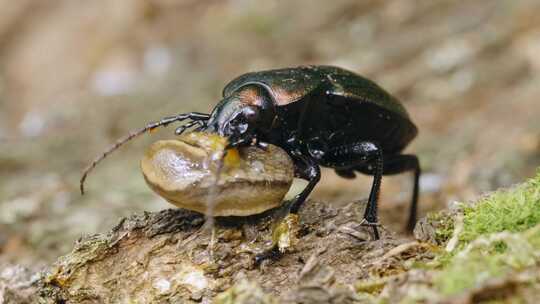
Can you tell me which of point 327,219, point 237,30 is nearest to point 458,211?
point 327,219

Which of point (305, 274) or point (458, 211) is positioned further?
point (458, 211)

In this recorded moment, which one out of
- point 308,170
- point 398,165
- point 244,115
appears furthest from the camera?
point 398,165

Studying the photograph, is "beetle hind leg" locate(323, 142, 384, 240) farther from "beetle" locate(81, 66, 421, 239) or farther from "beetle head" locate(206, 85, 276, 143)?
"beetle head" locate(206, 85, 276, 143)

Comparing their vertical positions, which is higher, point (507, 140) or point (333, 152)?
point (507, 140)

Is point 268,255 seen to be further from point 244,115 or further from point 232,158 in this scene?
point 244,115

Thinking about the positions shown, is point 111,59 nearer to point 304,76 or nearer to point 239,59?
point 239,59

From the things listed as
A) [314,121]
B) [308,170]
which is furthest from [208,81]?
[308,170]

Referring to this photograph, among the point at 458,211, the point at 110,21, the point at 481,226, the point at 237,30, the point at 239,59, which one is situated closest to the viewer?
the point at 481,226
